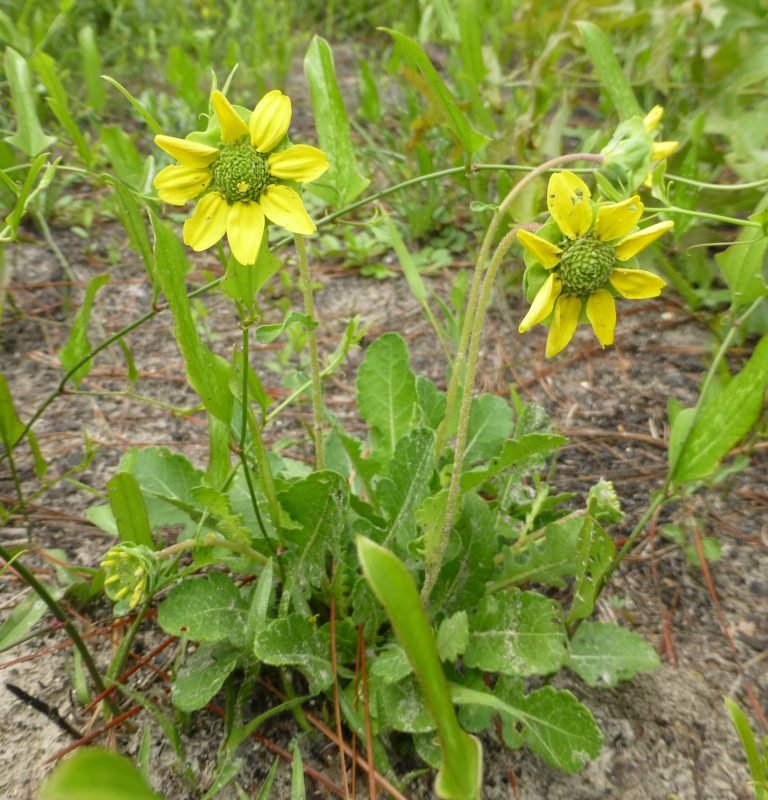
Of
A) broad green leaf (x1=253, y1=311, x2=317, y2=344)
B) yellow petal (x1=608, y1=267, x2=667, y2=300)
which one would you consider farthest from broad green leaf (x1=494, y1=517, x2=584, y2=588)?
broad green leaf (x1=253, y1=311, x2=317, y2=344)

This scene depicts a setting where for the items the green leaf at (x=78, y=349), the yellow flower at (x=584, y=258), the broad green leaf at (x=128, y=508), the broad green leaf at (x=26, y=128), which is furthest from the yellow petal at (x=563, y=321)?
the broad green leaf at (x=26, y=128)

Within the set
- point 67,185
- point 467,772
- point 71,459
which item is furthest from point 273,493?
point 67,185

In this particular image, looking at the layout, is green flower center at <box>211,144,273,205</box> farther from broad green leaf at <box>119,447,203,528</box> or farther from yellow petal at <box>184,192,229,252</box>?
broad green leaf at <box>119,447,203,528</box>

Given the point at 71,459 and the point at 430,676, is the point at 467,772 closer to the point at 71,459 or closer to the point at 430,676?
the point at 430,676

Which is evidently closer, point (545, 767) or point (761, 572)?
point (545, 767)

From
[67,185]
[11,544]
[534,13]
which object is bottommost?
[11,544]

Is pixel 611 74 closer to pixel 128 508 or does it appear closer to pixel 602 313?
pixel 602 313

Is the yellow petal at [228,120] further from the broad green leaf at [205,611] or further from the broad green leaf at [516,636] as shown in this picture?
the broad green leaf at [516,636]
